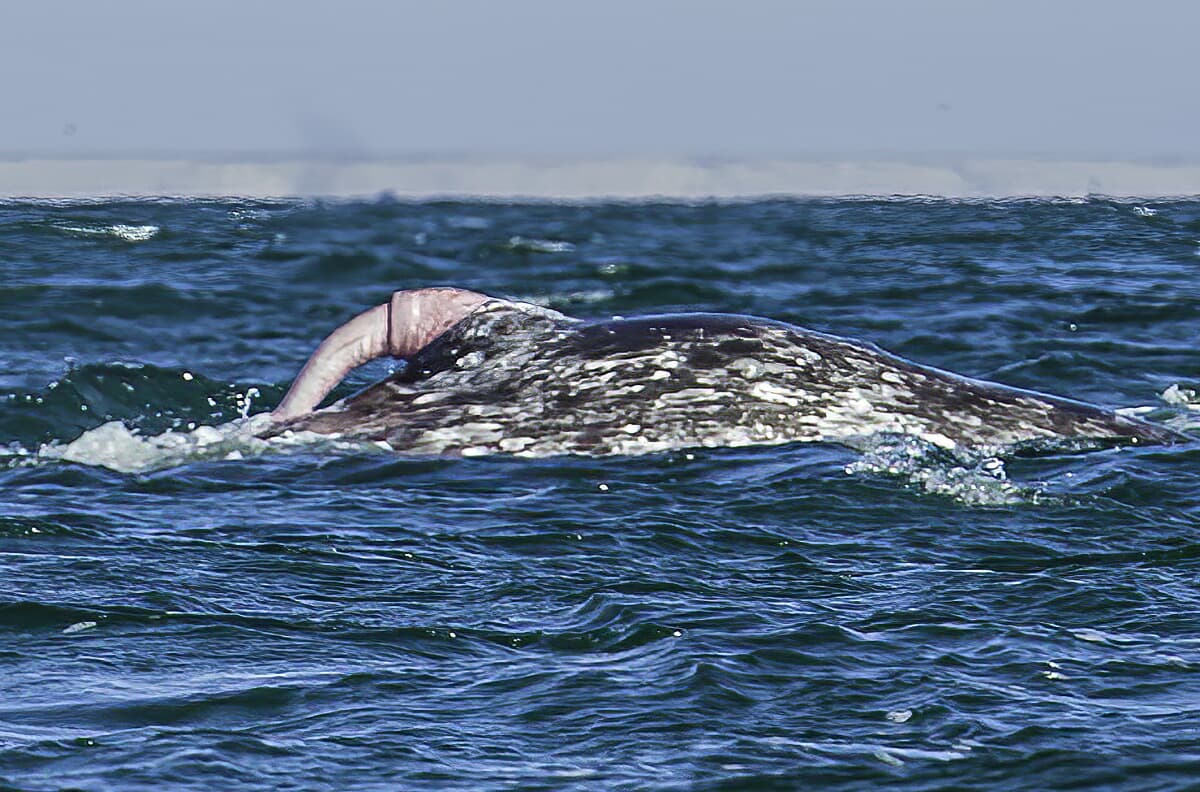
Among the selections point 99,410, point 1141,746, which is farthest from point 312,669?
point 99,410

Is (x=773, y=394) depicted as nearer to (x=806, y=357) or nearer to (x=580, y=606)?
(x=806, y=357)

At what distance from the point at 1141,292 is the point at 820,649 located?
15.3 meters

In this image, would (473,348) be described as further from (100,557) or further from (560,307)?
(560,307)

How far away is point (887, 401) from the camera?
13.1 m

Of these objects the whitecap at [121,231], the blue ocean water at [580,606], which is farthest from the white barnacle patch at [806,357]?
the whitecap at [121,231]

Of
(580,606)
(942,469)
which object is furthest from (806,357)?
(580,606)

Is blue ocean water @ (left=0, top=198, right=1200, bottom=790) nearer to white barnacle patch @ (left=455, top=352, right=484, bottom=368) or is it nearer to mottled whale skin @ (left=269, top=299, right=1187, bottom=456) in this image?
mottled whale skin @ (left=269, top=299, right=1187, bottom=456)

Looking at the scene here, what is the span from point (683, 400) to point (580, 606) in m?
4.20

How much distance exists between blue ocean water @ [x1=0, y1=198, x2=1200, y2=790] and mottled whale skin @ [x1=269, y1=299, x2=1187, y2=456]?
1.26 ft

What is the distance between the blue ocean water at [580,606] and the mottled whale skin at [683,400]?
383 mm

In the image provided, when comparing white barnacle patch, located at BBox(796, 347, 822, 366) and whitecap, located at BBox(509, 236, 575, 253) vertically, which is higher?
whitecap, located at BBox(509, 236, 575, 253)

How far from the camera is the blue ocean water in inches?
274

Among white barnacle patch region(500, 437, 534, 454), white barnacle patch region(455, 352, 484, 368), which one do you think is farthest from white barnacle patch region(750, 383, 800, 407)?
white barnacle patch region(455, 352, 484, 368)

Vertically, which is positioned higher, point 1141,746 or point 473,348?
point 473,348
